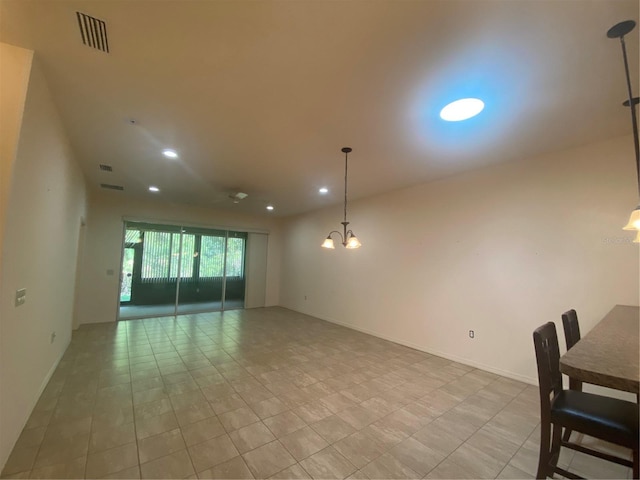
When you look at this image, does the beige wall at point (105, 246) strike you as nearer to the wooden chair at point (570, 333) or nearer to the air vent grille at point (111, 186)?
the air vent grille at point (111, 186)

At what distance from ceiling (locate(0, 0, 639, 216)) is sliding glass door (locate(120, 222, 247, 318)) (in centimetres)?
343

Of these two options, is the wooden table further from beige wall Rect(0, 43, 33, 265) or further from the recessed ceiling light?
beige wall Rect(0, 43, 33, 265)

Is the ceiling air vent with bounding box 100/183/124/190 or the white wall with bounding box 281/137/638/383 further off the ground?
the ceiling air vent with bounding box 100/183/124/190

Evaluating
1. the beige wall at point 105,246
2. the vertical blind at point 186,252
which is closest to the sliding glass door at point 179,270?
the vertical blind at point 186,252

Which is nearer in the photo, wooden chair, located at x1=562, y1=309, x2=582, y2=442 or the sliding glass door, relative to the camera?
wooden chair, located at x1=562, y1=309, x2=582, y2=442

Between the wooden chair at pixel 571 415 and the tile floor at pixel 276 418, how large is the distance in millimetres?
339

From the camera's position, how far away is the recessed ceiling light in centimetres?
217

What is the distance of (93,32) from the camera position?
166 centimetres

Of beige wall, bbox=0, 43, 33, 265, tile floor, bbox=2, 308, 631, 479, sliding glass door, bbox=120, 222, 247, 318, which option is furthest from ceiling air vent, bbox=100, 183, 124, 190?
beige wall, bbox=0, 43, 33, 265

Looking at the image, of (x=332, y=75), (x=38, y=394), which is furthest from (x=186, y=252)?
(x=332, y=75)

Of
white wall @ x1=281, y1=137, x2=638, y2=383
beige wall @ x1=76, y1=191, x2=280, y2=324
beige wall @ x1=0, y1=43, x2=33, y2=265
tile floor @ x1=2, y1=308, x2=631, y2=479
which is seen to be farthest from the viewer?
beige wall @ x1=76, y1=191, x2=280, y2=324

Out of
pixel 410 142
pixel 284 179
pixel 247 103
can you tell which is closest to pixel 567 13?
pixel 410 142

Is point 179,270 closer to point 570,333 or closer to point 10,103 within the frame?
point 10,103

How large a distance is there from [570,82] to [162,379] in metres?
4.75
